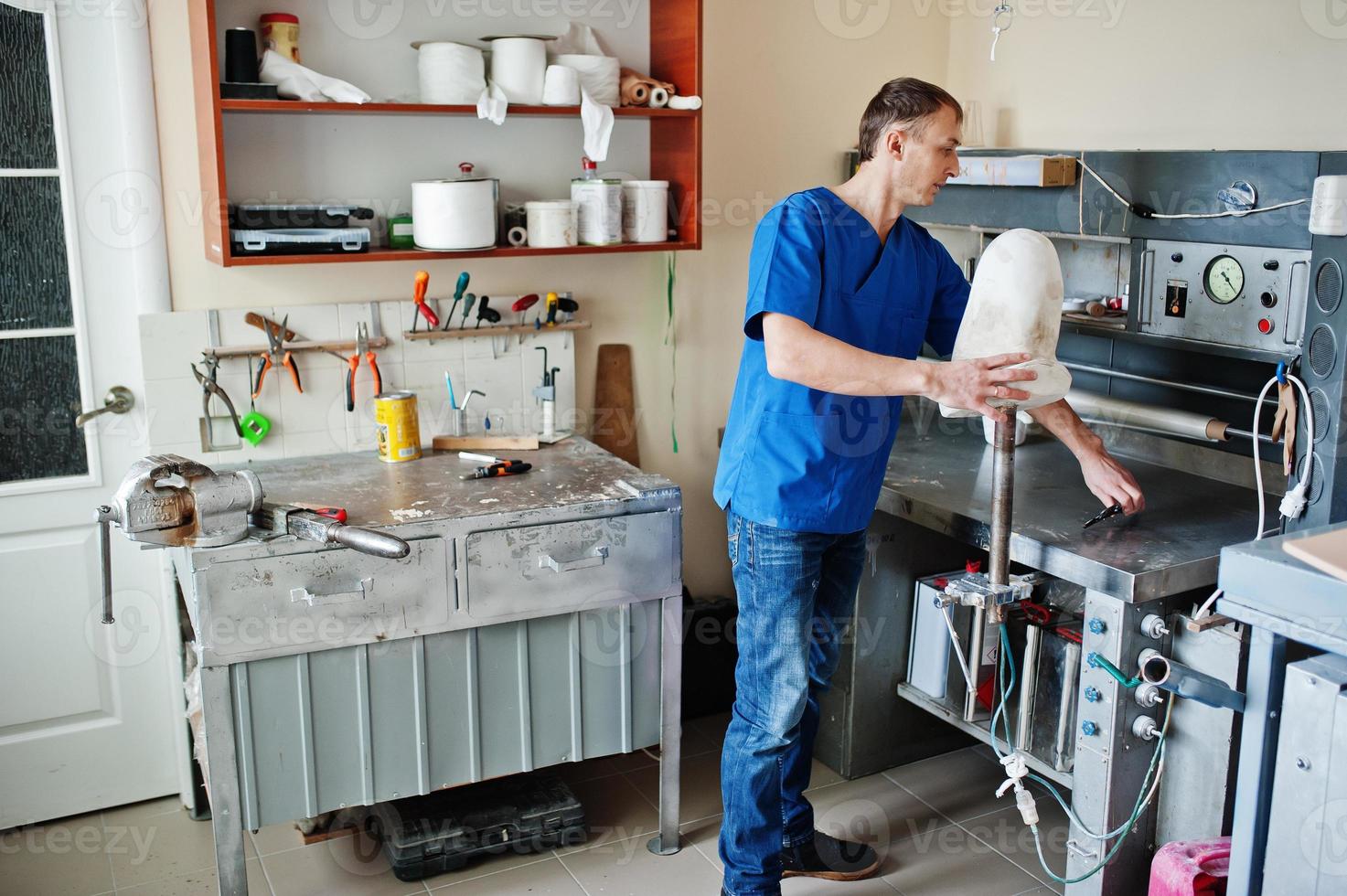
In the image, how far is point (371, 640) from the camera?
2.33 m

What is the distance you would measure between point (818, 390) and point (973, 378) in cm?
30

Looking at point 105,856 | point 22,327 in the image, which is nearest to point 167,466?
point 22,327

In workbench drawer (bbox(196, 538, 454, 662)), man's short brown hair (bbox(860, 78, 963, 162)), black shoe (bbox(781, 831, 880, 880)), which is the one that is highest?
man's short brown hair (bbox(860, 78, 963, 162))

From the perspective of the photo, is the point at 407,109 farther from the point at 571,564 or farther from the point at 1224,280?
the point at 1224,280

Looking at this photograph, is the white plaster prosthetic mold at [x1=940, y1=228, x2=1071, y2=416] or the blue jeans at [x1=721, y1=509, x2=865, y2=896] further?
the blue jeans at [x1=721, y1=509, x2=865, y2=896]

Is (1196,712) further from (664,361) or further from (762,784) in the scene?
(664,361)

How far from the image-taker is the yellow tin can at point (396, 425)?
2.74 metres

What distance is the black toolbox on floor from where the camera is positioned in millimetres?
2602

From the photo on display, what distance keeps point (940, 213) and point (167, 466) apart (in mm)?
1906

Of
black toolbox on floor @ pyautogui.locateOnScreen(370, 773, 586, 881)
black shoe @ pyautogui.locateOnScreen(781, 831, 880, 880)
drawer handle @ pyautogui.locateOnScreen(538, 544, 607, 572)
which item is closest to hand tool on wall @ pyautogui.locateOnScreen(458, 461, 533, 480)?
drawer handle @ pyautogui.locateOnScreen(538, 544, 607, 572)

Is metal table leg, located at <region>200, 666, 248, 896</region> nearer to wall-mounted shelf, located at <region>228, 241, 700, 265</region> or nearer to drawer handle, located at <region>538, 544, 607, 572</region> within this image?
drawer handle, located at <region>538, 544, 607, 572</region>

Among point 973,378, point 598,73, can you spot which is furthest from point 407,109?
point 973,378

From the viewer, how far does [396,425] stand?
275 centimetres

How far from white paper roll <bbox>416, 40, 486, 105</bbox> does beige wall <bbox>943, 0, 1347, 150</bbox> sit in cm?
134
